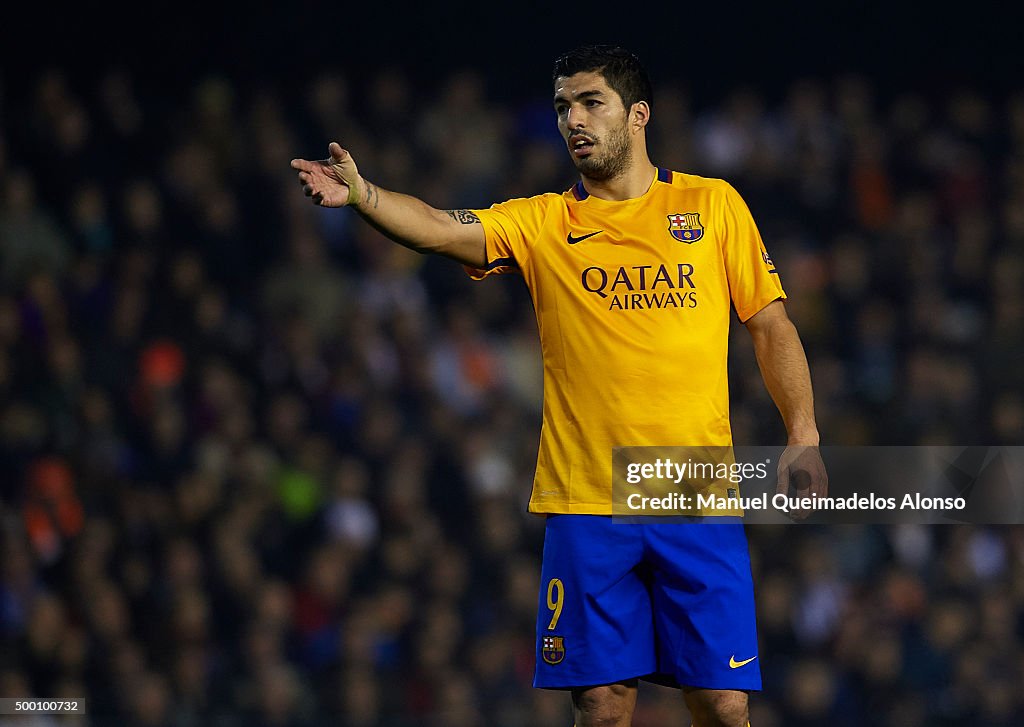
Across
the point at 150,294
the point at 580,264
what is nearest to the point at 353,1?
the point at 150,294

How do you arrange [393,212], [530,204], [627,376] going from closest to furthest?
[393,212], [627,376], [530,204]

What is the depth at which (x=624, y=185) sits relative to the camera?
4.46m

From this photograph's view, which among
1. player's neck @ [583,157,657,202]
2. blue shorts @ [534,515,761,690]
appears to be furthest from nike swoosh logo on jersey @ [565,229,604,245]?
blue shorts @ [534,515,761,690]

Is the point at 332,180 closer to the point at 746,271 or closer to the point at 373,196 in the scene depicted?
the point at 373,196

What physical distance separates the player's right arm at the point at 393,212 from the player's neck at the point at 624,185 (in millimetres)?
389

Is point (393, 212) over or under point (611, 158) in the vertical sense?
under

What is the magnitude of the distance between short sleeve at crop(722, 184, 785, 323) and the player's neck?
10.4 inches

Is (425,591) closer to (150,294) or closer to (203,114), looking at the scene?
(150,294)

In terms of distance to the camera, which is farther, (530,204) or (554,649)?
(530,204)

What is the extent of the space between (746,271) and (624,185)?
450mm

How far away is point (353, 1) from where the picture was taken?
11.5 metres

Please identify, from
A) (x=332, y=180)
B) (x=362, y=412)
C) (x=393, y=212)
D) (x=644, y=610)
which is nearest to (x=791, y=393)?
(x=644, y=610)

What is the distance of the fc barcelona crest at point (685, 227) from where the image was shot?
4.36m

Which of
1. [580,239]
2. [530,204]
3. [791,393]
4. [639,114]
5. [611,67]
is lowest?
[791,393]
